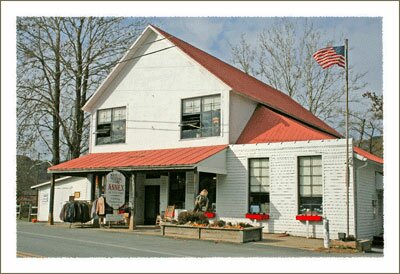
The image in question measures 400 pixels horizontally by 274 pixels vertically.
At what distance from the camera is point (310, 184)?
18188mm

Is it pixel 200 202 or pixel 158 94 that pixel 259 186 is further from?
pixel 158 94

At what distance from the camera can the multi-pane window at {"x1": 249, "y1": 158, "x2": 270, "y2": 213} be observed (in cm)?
1908

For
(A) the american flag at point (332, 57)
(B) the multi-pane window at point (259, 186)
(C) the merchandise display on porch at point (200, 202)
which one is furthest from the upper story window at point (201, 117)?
(A) the american flag at point (332, 57)

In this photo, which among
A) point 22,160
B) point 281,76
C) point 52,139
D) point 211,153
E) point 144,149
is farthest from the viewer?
point 281,76

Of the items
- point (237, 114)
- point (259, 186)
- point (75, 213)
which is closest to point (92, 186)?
point (75, 213)

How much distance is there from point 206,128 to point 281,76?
1663cm

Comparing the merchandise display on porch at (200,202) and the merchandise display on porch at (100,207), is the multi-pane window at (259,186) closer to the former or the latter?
the merchandise display on porch at (200,202)

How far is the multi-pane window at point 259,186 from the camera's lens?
19078mm

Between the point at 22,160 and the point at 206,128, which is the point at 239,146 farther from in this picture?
the point at 22,160

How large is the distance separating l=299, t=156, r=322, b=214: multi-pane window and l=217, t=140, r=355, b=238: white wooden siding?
221 millimetres

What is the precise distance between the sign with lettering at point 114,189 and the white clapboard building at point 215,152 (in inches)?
46.9

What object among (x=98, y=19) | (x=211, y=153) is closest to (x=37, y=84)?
(x=98, y=19)

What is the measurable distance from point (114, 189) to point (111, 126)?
6773mm

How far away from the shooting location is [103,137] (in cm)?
2483
